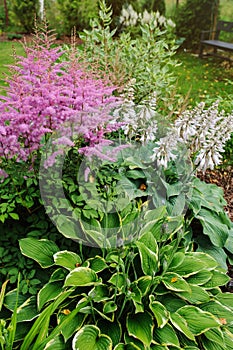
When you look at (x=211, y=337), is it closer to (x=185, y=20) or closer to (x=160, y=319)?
(x=160, y=319)

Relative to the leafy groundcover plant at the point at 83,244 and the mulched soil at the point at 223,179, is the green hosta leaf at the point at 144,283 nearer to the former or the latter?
the leafy groundcover plant at the point at 83,244

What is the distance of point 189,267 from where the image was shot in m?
2.44

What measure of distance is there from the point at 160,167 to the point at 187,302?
0.97 metres

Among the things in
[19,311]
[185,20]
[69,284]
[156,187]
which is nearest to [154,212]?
[156,187]

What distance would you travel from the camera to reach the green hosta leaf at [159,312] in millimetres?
2047

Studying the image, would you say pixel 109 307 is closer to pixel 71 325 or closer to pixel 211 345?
pixel 71 325

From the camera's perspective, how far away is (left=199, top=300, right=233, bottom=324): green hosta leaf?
91.8 inches

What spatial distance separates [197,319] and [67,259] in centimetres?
86

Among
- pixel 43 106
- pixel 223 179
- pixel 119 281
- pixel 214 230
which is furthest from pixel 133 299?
pixel 223 179

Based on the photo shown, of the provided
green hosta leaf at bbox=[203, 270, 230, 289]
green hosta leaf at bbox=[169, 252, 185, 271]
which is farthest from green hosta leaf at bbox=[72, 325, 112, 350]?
green hosta leaf at bbox=[203, 270, 230, 289]

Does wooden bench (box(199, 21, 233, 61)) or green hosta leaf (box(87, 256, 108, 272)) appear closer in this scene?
green hosta leaf (box(87, 256, 108, 272))

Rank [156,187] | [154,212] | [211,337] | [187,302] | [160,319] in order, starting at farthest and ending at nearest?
[156,187] < [154,212] < [187,302] < [211,337] < [160,319]

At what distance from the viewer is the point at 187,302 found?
2.36 meters

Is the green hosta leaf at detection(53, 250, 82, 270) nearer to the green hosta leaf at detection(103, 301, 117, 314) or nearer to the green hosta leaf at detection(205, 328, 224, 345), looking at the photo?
the green hosta leaf at detection(103, 301, 117, 314)
